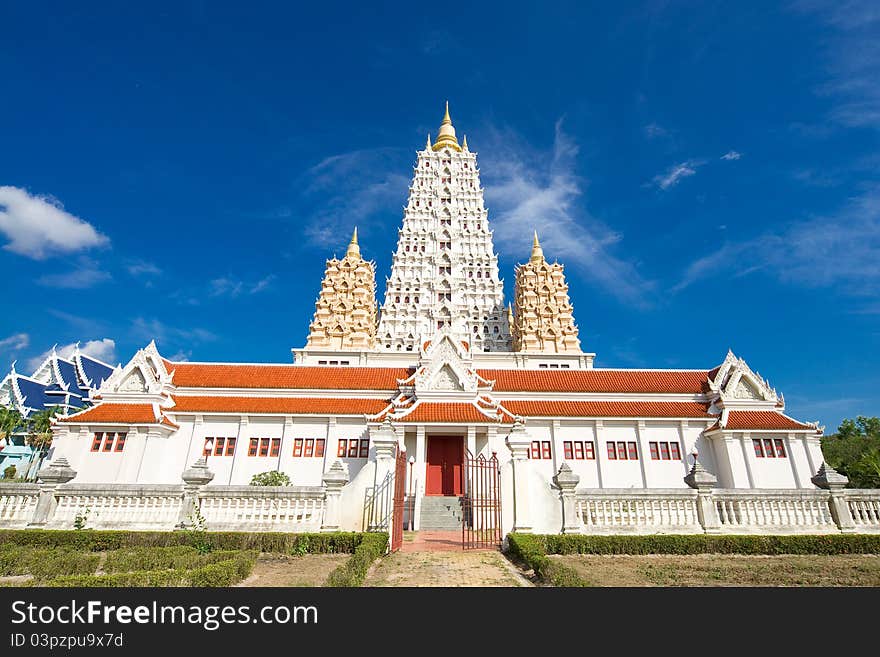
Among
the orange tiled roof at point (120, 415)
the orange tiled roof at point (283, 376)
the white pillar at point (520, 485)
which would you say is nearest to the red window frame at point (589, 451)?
the orange tiled roof at point (283, 376)

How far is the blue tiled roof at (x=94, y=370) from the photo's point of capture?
5777 cm

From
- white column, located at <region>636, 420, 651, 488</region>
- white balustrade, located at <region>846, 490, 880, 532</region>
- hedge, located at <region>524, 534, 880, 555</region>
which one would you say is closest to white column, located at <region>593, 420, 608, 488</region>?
white column, located at <region>636, 420, 651, 488</region>

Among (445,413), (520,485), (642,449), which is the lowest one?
(520,485)

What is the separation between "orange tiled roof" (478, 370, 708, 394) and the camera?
93.0 feet

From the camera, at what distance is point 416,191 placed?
56188mm

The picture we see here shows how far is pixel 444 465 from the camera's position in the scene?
71.4 ft

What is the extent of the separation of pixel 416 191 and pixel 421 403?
129 feet

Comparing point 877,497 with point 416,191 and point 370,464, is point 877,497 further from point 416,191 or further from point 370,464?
point 416,191

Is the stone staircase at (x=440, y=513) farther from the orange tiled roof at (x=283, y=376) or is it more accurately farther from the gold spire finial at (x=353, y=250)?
the gold spire finial at (x=353, y=250)

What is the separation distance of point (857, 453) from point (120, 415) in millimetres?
56483

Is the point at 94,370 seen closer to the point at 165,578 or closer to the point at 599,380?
the point at 599,380

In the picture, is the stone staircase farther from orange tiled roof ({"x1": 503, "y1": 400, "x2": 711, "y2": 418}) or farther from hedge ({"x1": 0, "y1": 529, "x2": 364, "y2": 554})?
orange tiled roof ({"x1": 503, "y1": 400, "x2": 711, "y2": 418})

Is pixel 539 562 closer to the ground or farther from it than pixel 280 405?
closer to the ground

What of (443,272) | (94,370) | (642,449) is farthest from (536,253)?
(94,370)
